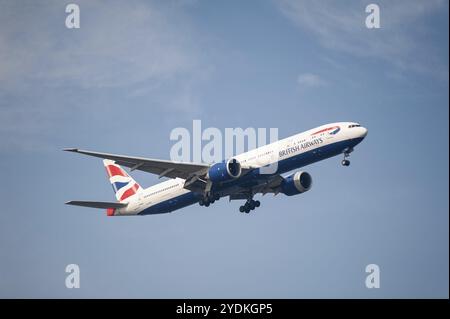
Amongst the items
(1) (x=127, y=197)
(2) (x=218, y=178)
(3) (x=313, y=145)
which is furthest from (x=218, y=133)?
(1) (x=127, y=197)

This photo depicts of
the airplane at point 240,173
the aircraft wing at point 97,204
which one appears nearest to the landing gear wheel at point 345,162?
the airplane at point 240,173

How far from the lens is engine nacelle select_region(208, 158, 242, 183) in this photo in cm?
6103

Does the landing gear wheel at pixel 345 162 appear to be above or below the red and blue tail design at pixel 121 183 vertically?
below

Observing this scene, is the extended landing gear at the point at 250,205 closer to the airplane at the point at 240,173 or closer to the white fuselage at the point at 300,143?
the airplane at the point at 240,173

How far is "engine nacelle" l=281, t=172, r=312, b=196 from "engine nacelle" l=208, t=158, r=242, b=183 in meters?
7.76

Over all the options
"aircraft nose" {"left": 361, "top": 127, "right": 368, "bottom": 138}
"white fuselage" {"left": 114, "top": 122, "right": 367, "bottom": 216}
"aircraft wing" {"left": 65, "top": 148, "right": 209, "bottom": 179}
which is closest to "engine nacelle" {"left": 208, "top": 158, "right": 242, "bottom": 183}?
"white fuselage" {"left": 114, "top": 122, "right": 367, "bottom": 216}

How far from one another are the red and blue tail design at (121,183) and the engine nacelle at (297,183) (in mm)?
13030

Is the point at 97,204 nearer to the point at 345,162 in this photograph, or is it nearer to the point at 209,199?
the point at 209,199

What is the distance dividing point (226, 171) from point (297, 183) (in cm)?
903

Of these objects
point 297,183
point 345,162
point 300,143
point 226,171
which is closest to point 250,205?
point 297,183

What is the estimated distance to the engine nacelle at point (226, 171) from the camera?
61031mm

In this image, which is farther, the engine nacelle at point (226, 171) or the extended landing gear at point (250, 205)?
the extended landing gear at point (250, 205)

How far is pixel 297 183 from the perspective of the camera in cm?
6769
